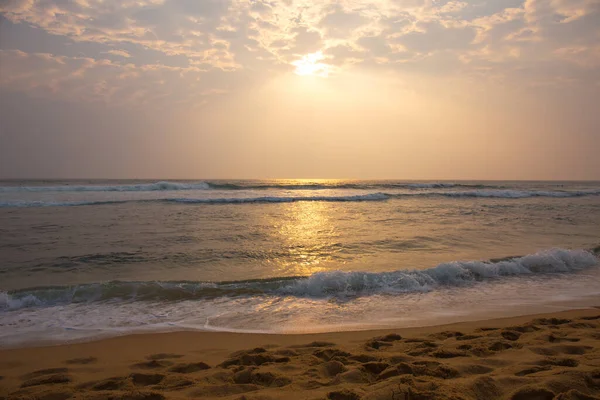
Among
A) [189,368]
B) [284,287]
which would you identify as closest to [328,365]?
[189,368]

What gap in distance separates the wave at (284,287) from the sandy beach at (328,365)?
169cm

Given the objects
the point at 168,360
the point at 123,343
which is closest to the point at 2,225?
the point at 123,343

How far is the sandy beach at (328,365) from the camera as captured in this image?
112 inches

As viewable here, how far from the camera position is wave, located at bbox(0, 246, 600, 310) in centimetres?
602

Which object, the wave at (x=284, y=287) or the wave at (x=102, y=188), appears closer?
the wave at (x=284, y=287)

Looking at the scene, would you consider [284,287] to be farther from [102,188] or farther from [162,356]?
[102,188]

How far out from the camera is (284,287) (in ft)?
21.5

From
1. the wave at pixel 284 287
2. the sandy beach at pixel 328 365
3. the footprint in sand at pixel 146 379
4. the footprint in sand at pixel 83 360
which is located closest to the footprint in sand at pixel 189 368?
the sandy beach at pixel 328 365

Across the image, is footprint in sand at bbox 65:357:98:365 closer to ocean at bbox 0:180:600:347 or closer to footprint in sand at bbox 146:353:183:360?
footprint in sand at bbox 146:353:183:360

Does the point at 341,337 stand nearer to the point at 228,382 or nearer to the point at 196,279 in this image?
the point at 228,382

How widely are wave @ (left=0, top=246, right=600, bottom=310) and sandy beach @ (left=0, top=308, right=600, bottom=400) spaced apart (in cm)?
169

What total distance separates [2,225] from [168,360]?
43.8 feet

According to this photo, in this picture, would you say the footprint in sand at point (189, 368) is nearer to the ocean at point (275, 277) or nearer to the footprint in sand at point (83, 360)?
the footprint in sand at point (83, 360)

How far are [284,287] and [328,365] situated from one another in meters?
3.14
